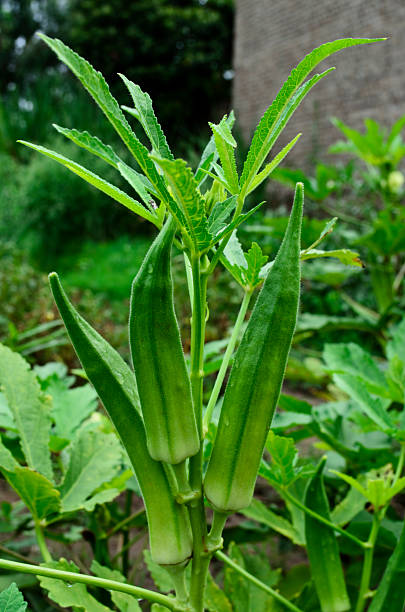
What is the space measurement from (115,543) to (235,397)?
33.0 inches

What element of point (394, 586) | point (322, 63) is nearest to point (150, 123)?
point (394, 586)

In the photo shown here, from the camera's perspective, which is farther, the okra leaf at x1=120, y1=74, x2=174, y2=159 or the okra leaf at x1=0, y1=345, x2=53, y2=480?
the okra leaf at x1=0, y1=345, x2=53, y2=480

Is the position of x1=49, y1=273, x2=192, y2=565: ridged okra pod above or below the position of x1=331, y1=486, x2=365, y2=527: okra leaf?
above

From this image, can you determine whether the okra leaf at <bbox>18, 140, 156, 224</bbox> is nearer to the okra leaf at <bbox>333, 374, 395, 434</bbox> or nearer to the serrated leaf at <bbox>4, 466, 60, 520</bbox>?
the serrated leaf at <bbox>4, 466, 60, 520</bbox>

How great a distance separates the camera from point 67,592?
1.50 feet

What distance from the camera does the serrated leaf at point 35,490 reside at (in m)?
0.52

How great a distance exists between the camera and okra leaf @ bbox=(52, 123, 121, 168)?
1.23 ft

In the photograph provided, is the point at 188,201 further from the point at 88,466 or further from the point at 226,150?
the point at 88,466

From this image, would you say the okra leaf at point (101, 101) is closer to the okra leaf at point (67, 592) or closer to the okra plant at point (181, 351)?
the okra plant at point (181, 351)

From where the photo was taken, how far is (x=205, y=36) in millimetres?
10281

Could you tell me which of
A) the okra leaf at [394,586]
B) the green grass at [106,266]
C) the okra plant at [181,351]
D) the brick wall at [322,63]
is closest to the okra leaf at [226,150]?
the okra plant at [181,351]

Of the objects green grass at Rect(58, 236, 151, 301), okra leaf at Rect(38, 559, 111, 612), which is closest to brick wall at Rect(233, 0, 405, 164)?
green grass at Rect(58, 236, 151, 301)

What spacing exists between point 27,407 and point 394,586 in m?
0.42

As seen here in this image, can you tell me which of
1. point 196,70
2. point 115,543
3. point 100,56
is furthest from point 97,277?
point 100,56
